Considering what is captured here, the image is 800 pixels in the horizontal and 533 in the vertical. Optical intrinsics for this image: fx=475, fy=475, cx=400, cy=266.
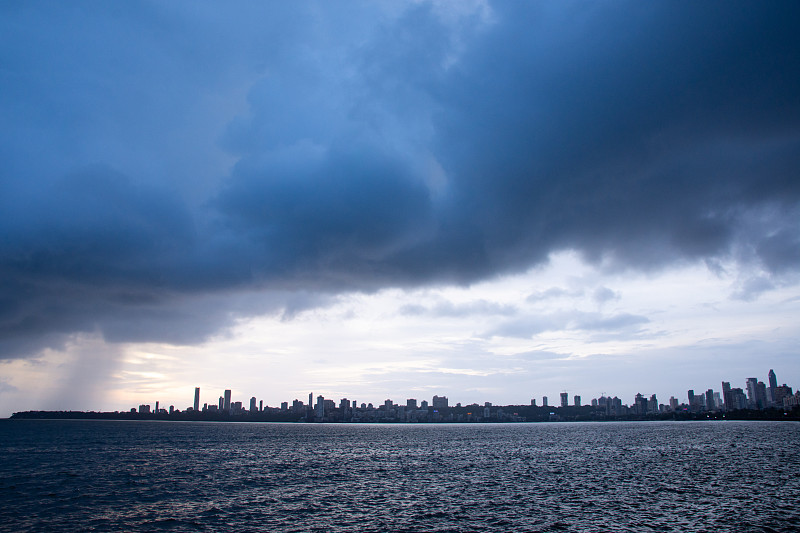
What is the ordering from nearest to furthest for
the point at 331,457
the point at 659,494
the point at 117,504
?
the point at 117,504 < the point at 659,494 < the point at 331,457

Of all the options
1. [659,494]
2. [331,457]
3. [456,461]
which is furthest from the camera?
[331,457]

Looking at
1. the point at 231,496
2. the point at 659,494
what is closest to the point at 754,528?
the point at 659,494

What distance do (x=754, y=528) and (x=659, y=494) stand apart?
18512 millimetres

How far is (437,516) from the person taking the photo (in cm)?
5219

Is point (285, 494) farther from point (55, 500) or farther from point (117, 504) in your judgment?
point (55, 500)

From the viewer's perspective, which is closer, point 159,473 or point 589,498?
point 589,498

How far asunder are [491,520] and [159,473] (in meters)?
64.2

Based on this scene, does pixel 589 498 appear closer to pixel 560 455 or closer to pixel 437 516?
pixel 437 516

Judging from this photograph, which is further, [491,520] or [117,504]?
[117,504]

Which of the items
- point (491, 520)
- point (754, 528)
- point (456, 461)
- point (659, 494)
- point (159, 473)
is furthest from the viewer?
point (456, 461)

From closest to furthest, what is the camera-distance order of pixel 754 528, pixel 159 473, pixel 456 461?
1. pixel 754 528
2. pixel 159 473
3. pixel 456 461

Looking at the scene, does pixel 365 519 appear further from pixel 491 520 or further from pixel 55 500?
pixel 55 500

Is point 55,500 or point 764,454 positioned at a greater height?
point 55,500

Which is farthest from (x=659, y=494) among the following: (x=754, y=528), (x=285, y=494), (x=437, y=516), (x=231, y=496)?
(x=231, y=496)
